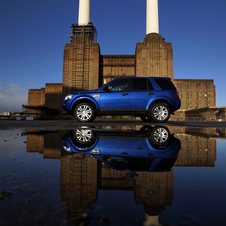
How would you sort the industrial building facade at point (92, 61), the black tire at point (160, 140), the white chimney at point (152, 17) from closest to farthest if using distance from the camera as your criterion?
the black tire at point (160, 140)
the industrial building facade at point (92, 61)
the white chimney at point (152, 17)

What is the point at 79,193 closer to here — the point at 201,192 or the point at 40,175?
the point at 40,175

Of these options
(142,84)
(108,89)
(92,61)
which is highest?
(92,61)

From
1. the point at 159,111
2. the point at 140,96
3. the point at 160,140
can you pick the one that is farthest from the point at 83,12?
the point at 160,140

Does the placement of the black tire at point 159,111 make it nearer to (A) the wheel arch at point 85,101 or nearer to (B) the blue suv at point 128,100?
(B) the blue suv at point 128,100

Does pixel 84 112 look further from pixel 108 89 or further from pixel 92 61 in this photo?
pixel 92 61

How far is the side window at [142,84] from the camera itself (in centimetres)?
610

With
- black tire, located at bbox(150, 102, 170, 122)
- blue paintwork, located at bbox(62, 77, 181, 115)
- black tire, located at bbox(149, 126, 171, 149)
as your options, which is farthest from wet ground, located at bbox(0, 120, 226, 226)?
black tire, located at bbox(150, 102, 170, 122)

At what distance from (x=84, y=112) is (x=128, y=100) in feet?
5.85

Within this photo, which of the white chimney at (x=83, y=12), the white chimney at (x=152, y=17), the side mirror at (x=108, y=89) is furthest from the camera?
the white chimney at (x=83, y=12)

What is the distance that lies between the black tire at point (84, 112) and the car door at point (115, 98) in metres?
0.48

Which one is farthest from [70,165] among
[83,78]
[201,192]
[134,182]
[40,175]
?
[83,78]

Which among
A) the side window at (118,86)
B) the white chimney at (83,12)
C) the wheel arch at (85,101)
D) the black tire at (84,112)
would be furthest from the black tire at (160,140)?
the white chimney at (83,12)

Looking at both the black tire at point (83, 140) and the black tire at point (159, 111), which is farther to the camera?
the black tire at point (159, 111)

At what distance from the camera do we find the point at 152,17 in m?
49.0
